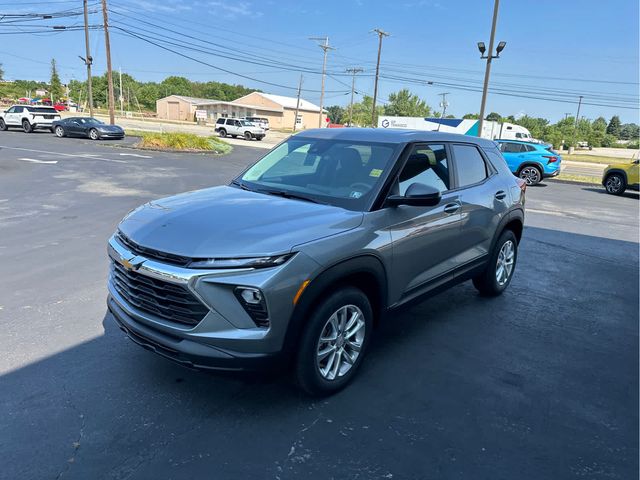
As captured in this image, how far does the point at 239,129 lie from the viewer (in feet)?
139

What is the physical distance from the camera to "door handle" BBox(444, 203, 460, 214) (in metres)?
3.98

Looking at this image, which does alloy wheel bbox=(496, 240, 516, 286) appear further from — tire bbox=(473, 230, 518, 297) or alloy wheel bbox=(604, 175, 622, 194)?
alloy wheel bbox=(604, 175, 622, 194)

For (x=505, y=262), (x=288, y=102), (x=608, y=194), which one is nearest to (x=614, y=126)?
(x=288, y=102)

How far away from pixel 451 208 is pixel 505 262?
5.82 feet

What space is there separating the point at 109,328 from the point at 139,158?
635 inches

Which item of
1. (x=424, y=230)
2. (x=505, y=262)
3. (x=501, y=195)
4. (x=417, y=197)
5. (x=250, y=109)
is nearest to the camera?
(x=417, y=197)

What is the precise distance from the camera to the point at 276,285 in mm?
2566

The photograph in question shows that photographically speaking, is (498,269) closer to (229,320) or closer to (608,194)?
(229,320)

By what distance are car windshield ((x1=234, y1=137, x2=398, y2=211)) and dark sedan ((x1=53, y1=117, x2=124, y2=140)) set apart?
26672 millimetres

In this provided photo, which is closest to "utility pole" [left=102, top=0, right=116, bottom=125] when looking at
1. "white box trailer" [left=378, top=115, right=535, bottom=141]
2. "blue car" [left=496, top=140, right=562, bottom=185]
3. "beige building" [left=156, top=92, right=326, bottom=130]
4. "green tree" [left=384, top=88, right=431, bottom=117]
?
"white box trailer" [left=378, top=115, right=535, bottom=141]

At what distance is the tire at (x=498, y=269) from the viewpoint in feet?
16.6

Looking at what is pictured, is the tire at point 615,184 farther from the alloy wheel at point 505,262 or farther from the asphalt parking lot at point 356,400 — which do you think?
the alloy wheel at point 505,262

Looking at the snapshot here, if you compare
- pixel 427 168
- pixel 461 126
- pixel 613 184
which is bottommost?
pixel 613 184

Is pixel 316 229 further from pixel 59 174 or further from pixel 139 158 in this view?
pixel 139 158
